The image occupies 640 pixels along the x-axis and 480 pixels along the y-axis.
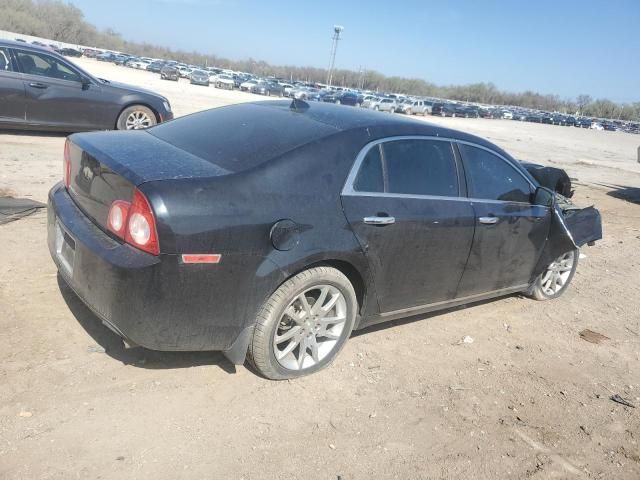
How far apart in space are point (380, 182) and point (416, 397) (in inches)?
55.0

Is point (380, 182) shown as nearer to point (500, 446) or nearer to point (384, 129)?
point (384, 129)

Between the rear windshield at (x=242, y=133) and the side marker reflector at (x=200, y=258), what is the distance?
20.3 inches

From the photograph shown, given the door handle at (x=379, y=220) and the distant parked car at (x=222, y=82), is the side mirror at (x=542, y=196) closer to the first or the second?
the door handle at (x=379, y=220)

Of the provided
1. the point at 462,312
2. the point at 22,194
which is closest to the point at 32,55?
the point at 22,194

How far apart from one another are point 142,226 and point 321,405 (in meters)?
1.47

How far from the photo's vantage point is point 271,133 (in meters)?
3.50

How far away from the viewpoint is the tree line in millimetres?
120906

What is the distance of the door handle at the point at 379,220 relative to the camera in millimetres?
3400

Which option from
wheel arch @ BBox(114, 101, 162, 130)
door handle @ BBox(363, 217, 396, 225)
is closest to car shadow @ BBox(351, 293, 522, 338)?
door handle @ BBox(363, 217, 396, 225)

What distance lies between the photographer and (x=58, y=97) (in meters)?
9.52

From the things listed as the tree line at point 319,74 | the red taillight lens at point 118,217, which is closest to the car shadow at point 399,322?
the red taillight lens at point 118,217

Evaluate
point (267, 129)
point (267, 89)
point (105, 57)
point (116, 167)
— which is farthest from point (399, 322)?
point (105, 57)

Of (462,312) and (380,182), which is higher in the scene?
(380,182)

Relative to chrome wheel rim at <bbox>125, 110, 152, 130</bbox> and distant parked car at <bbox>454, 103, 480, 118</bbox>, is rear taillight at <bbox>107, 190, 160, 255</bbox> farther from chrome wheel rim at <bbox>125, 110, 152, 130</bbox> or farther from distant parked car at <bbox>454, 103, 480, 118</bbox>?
distant parked car at <bbox>454, 103, 480, 118</bbox>
